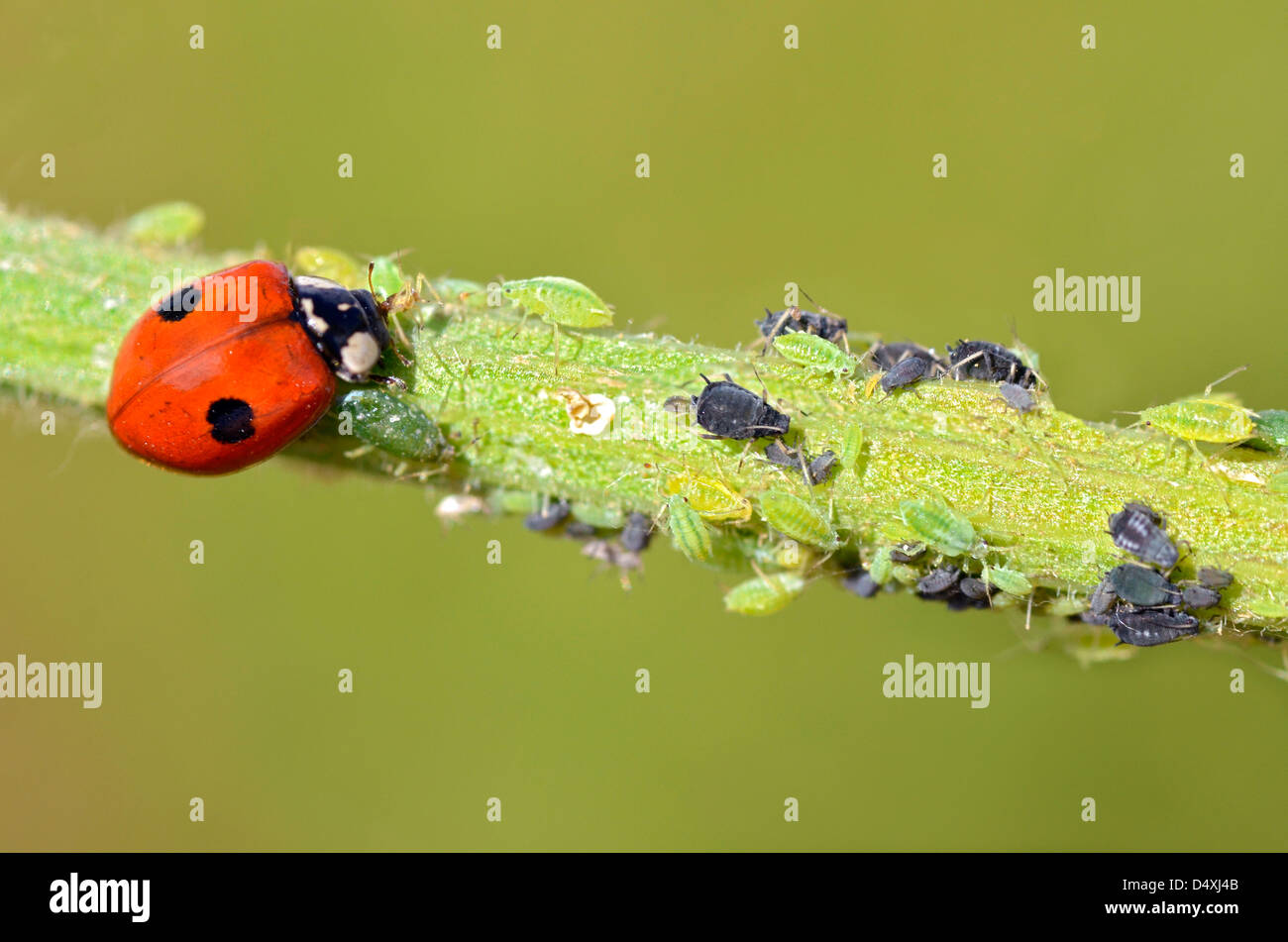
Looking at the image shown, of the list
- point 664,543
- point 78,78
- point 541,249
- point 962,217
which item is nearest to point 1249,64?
point 962,217

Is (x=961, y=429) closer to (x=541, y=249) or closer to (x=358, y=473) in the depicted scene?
(x=358, y=473)

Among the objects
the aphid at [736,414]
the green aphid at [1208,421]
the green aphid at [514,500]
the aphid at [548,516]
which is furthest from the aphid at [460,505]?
the green aphid at [1208,421]

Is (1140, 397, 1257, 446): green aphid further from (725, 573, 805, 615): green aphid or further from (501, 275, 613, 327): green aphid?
(501, 275, 613, 327): green aphid

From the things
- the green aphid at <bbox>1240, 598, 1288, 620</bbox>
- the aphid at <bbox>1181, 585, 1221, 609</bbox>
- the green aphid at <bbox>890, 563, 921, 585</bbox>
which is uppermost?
the green aphid at <bbox>890, 563, 921, 585</bbox>

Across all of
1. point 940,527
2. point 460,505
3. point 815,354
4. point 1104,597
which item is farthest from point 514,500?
point 1104,597

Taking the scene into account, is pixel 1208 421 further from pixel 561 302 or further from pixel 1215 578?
pixel 561 302

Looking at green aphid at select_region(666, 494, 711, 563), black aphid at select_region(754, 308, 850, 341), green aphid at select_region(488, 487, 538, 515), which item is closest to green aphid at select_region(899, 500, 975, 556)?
green aphid at select_region(666, 494, 711, 563)
